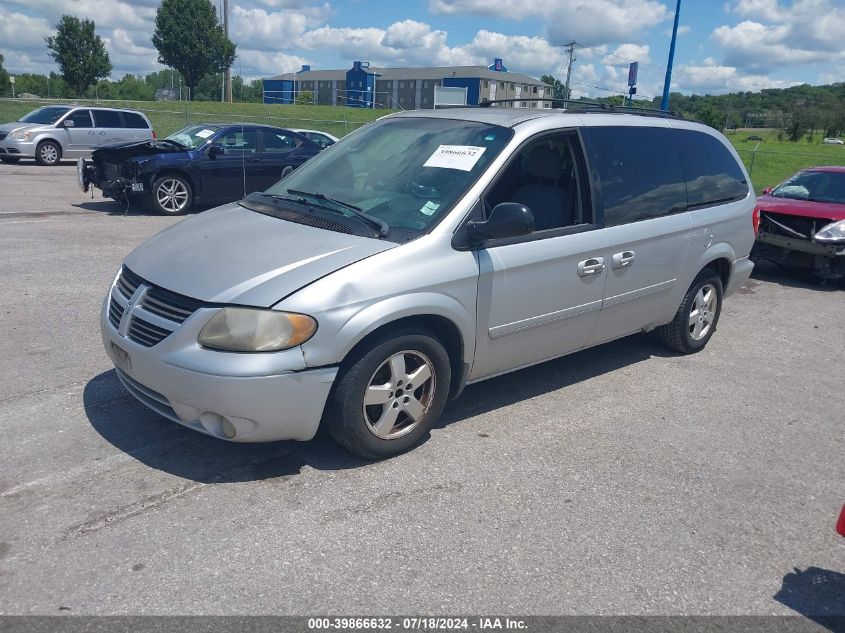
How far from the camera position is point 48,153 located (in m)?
20.7

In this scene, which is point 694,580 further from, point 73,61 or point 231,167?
point 73,61

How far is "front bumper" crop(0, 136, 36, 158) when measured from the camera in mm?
20250

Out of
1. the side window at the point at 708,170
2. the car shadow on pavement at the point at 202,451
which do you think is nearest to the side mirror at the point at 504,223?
the car shadow on pavement at the point at 202,451

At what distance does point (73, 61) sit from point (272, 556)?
64.2 meters

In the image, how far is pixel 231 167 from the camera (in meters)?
13.6

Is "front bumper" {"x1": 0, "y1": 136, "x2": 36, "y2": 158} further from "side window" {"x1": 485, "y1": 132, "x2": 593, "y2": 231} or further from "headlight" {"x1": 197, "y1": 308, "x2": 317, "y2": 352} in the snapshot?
"headlight" {"x1": 197, "y1": 308, "x2": 317, "y2": 352}

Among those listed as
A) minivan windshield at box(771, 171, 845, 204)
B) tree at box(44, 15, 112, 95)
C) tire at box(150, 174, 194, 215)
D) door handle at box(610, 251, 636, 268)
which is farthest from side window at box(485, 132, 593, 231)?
tree at box(44, 15, 112, 95)

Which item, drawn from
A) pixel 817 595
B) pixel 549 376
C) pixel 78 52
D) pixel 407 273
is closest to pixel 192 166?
pixel 549 376

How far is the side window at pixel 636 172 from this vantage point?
5.13 m

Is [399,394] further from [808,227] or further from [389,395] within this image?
[808,227]

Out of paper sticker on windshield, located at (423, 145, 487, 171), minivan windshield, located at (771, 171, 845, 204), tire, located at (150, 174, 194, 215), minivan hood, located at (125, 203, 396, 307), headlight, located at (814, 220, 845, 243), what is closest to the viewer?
minivan hood, located at (125, 203, 396, 307)

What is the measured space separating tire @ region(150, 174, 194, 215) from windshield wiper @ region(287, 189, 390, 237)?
8702 mm

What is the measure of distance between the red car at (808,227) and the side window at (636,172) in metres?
4.60

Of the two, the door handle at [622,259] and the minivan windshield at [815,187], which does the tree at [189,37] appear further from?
the door handle at [622,259]
